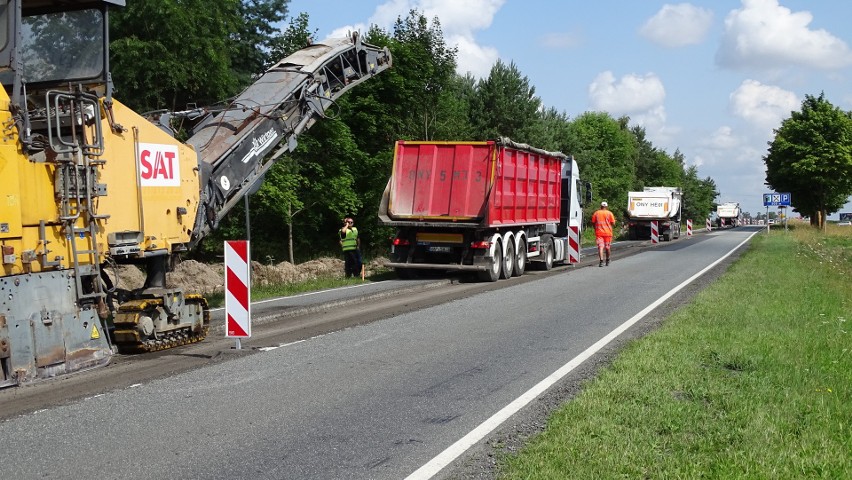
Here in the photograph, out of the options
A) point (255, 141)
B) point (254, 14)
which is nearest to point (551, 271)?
point (255, 141)

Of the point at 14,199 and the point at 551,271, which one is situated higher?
the point at 14,199

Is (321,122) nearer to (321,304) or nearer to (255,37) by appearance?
(321,304)

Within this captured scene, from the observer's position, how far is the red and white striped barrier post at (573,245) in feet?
81.3

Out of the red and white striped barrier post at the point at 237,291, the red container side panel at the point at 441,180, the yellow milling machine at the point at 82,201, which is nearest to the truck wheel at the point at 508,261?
the red container side panel at the point at 441,180

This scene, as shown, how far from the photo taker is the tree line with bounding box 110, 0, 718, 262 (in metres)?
28.4

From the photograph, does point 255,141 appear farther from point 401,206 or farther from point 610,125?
point 610,125

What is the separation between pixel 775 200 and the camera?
4938 cm

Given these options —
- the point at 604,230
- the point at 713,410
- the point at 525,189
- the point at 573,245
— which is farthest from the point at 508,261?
the point at 713,410

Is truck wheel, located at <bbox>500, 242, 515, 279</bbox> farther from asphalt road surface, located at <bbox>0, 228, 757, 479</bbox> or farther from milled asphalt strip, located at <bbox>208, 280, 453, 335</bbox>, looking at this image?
asphalt road surface, located at <bbox>0, 228, 757, 479</bbox>

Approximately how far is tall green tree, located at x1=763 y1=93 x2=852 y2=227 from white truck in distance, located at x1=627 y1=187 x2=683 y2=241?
39.7ft

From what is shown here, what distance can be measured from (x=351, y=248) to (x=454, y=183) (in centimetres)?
357

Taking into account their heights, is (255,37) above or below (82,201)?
above

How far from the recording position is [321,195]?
3494cm

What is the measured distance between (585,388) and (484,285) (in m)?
10.9
